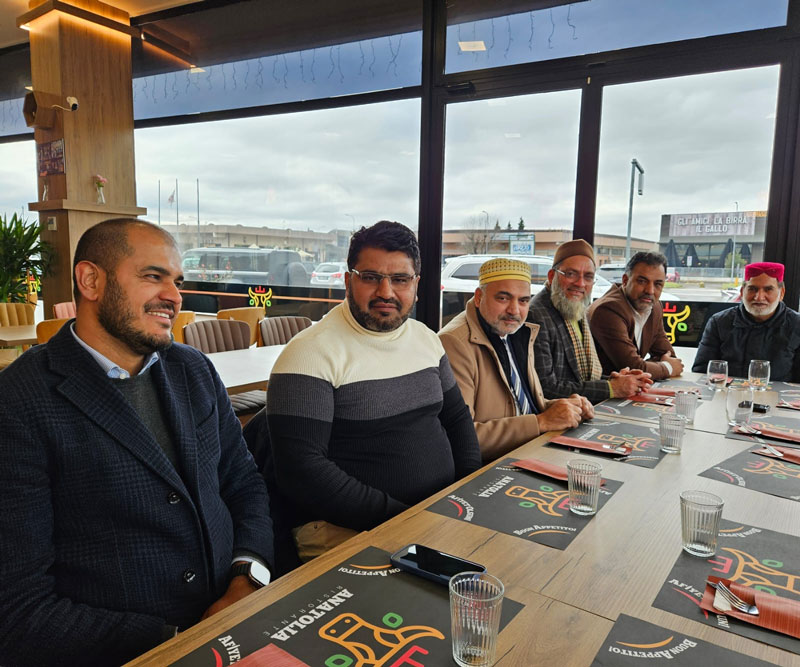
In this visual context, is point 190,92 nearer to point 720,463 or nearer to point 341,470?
point 341,470

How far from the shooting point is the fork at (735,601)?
3.06 ft

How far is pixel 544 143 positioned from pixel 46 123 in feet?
15.2

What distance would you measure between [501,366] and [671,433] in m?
0.70

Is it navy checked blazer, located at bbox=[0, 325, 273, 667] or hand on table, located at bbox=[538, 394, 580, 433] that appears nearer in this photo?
navy checked blazer, located at bbox=[0, 325, 273, 667]

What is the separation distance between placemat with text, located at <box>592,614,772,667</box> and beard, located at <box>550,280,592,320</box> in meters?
2.27

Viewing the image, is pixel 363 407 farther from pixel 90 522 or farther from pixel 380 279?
pixel 90 522

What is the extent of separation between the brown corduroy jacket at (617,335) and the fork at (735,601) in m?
2.43

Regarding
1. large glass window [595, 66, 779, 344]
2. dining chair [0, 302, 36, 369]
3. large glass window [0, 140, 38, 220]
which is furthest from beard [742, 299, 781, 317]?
large glass window [0, 140, 38, 220]

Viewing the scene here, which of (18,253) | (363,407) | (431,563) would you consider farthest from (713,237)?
(18,253)

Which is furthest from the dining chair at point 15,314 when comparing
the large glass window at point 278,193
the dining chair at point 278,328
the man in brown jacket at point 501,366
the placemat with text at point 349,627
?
the placemat with text at point 349,627

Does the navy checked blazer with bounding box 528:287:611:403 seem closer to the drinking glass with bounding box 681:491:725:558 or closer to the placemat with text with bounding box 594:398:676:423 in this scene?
the placemat with text with bounding box 594:398:676:423

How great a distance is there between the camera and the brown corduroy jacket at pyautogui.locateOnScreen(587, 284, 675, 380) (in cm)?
339

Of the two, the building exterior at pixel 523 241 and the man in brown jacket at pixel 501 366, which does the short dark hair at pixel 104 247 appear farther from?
the building exterior at pixel 523 241

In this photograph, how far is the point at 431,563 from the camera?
1.05 meters
